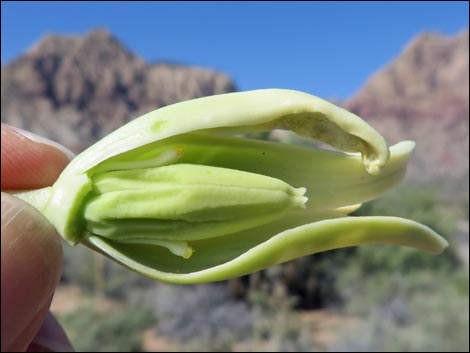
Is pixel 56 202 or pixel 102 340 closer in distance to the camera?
pixel 56 202

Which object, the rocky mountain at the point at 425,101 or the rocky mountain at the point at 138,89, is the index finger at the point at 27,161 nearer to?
the rocky mountain at the point at 425,101

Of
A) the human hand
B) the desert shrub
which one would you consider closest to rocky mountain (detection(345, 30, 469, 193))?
the desert shrub

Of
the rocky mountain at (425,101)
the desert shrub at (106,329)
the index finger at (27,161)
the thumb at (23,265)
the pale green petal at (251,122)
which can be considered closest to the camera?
the thumb at (23,265)

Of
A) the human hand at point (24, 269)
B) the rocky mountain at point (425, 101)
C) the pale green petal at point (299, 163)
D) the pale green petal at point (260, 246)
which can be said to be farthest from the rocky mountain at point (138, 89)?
the human hand at point (24, 269)

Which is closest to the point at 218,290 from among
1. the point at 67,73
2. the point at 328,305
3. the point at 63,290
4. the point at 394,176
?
the point at 328,305

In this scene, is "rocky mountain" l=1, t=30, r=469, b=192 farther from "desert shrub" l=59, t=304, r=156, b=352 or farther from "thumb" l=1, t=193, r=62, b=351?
"thumb" l=1, t=193, r=62, b=351

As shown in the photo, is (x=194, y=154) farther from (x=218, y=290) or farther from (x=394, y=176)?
(x=218, y=290)

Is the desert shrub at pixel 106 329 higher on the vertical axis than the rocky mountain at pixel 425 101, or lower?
lower
